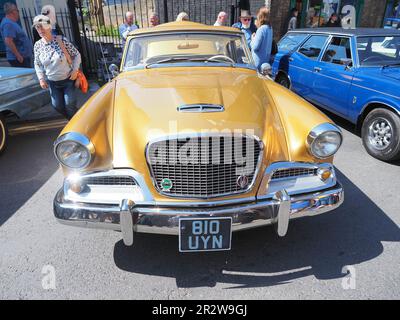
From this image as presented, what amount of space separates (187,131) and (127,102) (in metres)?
0.73

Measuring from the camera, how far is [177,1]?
40.3 ft

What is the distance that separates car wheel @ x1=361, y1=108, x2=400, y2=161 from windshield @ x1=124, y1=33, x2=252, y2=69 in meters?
1.94

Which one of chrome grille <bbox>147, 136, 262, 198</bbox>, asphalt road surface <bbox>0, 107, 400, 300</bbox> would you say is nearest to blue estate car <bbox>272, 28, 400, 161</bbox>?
asphalt road surface <bbox>0, 107, 400, 300</bbox>

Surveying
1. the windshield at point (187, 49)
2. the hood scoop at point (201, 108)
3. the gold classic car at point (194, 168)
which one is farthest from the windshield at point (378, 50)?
the hood scoop at point (201, 108)

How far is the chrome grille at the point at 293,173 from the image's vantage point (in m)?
2.31

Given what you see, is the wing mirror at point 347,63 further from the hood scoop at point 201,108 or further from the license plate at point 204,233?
the license plate at point 204,233

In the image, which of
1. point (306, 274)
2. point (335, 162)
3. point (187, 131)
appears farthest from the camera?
point (335, 162)

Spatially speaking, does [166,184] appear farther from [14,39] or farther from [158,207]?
[14,39]

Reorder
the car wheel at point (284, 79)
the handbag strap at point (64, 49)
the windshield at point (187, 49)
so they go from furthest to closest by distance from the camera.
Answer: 1. the car wheel at point (284, 79)
2. the handbag strap at point (64, 49)
3. the windshield at point (187, 49)

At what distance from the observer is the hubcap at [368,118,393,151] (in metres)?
4.07

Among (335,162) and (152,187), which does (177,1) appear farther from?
(152,187)

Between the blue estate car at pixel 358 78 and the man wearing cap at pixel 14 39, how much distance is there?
5.20 metres

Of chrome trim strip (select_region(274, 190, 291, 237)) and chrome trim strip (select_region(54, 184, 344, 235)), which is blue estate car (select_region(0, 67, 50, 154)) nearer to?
chrome trim strip (select_region(54, 184, 344, 235))
